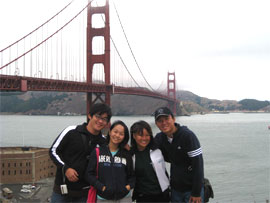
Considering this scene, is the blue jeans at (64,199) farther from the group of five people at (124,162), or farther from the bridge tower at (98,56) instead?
the bridge tower at (98,56)

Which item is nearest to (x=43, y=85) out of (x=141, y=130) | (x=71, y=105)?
(x=141, y=130)

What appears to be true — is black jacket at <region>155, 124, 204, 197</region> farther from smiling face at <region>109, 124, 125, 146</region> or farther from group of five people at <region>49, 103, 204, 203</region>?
smiling face at <region>109, 124, 125, 146</region>

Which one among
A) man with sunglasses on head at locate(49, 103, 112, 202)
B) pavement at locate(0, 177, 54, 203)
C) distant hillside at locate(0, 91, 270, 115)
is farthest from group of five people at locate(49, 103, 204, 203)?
distant hillside at locate(0, 91, 270, 115)

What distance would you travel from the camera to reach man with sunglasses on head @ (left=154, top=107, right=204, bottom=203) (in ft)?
7.39

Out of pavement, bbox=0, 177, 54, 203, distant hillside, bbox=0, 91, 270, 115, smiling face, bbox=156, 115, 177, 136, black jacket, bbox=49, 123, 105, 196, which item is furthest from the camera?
distant hillside, bbox=0, 91, 270, 115

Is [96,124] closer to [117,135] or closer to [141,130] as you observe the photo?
[117,135]

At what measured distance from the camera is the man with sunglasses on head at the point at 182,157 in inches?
88.7

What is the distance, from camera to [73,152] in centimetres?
226

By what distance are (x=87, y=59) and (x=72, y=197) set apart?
2414 centimetres

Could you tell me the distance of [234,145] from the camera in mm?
24688

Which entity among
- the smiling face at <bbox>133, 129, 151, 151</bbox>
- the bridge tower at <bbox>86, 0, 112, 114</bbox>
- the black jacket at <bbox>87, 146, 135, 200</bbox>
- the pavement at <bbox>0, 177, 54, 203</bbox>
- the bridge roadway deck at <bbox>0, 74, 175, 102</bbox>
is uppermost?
the bridge tower at <bbox>86, 0, 112, 114</bbox>

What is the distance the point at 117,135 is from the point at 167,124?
16.5 inches

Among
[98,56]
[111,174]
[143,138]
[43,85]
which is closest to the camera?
[111,174]

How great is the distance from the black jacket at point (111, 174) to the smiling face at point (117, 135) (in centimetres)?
8
